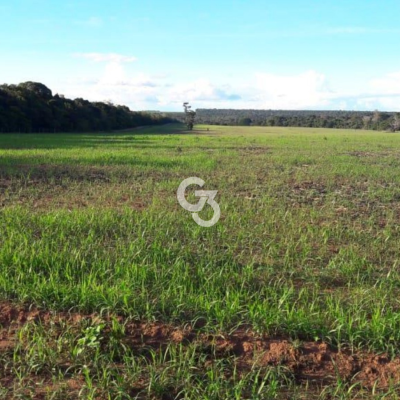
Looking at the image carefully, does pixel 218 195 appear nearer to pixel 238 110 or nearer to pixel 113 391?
pixel 113 391

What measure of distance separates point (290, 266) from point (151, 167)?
414 inches

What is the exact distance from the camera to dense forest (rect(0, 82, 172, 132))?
1757 inches

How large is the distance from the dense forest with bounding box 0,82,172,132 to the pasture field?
39686 mm

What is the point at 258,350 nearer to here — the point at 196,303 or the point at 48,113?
the point at 196,303

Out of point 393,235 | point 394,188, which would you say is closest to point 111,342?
point 393,235

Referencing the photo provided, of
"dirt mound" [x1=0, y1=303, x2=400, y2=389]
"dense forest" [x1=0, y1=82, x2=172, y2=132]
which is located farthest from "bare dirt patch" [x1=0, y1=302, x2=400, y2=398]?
"dense forest" [x1=0, y1=82, x2=172, y2=132]

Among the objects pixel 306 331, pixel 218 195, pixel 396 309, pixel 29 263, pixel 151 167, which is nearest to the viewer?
pixel 306 331

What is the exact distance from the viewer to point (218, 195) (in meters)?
10.4

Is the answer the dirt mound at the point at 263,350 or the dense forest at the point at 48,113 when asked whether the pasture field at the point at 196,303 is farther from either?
the dense forest at the point at 48,113

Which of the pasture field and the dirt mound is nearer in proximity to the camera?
the pasture field

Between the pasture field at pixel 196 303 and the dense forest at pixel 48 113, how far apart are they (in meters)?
39.7

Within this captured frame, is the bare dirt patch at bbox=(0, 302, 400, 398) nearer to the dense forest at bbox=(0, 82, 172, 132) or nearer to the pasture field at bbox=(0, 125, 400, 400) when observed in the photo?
the pasture field at bbox=(0, 125, 400, 400)

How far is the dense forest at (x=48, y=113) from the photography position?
44625mm

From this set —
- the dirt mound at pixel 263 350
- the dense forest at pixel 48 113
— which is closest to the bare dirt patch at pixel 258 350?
the dirt mound at pixel 263 350
